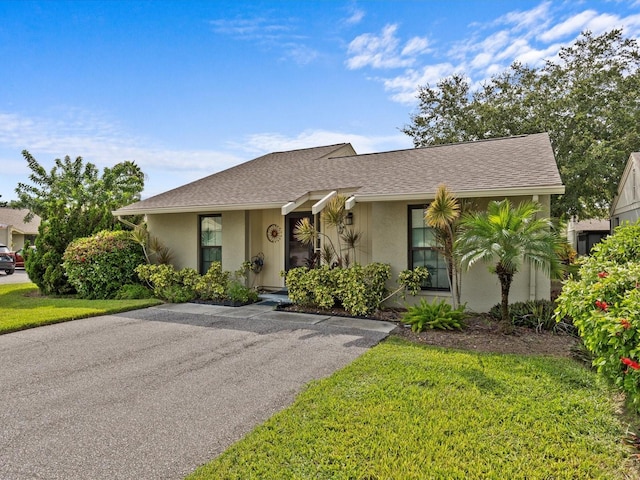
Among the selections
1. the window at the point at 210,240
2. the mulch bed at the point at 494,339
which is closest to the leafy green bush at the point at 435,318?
the mulch bed at the point at 494,339

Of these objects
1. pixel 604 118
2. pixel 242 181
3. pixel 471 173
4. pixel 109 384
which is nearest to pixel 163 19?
pixel 242 181

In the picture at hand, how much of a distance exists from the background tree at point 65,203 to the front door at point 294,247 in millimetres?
5886

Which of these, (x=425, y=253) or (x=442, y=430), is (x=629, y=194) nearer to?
(x=425, y=253)

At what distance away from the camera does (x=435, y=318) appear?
262 inches

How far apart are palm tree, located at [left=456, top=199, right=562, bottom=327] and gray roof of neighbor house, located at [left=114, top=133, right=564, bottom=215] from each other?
101 cm

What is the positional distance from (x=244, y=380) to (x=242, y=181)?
332 inches

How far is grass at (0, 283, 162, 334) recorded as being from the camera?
7.29 meters

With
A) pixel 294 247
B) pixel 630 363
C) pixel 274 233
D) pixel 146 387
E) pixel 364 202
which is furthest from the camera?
pixel 274 233

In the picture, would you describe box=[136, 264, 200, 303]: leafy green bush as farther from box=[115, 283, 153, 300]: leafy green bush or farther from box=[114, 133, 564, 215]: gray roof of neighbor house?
box=[114, 133, 564, 215]: gray roof of neighbor house

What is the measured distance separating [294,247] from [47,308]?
239 inches

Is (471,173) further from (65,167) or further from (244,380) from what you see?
(65,167)

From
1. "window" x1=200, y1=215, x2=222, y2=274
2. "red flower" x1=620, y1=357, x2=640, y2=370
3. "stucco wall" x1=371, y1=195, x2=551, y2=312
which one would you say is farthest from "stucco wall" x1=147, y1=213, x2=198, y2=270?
"red flower" x1=620, y1=357, x2=640, y2=370

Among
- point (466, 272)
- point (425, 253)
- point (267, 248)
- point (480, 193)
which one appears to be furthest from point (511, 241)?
point (267, 248)

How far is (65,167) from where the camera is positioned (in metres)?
27.1
